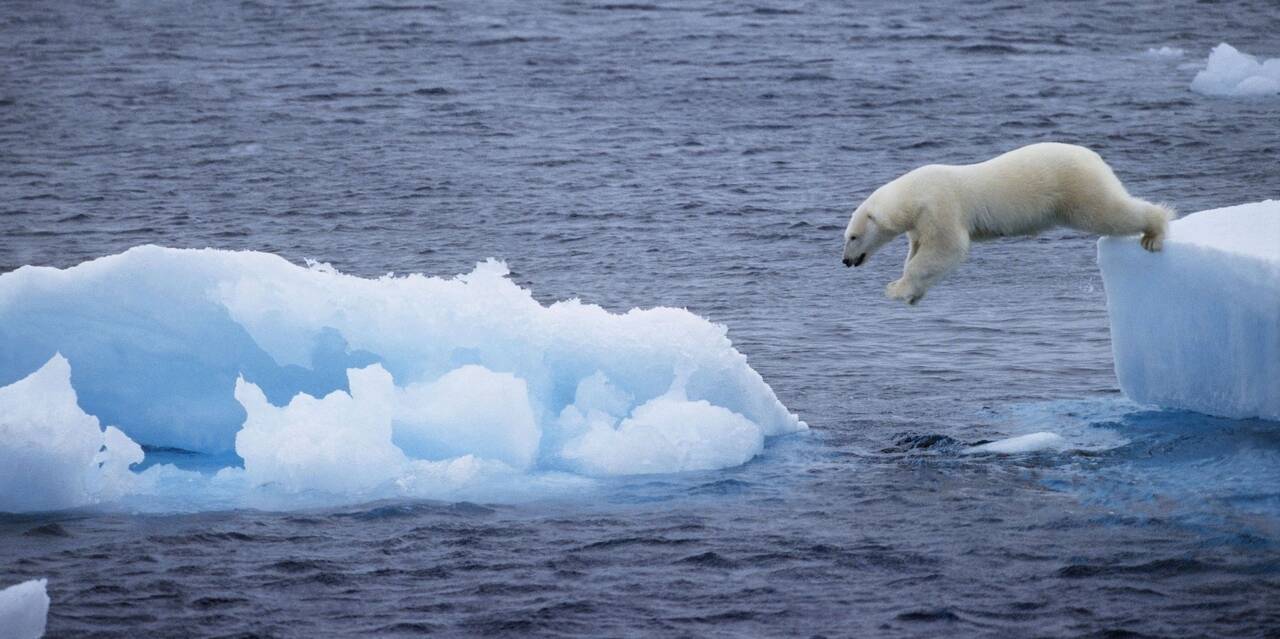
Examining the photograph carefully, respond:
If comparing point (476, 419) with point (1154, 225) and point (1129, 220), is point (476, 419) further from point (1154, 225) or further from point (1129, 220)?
point (1154, 225)

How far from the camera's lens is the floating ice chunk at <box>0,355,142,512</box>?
27.9ft

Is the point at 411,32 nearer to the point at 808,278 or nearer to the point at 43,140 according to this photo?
the point at 43,140

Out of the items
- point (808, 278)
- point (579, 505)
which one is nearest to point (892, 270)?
point (808, 278)

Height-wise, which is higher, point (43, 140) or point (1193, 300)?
point (43, 140)

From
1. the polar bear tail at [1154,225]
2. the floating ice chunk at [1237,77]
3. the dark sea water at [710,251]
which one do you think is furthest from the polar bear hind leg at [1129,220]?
the floating ice chunk at [1237,77]

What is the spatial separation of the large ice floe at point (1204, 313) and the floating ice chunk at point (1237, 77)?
1322cm

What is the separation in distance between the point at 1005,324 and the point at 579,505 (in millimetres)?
5219

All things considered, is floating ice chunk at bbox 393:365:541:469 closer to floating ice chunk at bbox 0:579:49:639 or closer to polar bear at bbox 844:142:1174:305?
polar bear at bbox 844:142:1174:305

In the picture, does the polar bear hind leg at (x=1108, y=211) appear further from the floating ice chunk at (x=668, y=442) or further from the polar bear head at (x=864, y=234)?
the floating ice chunk at (x=668, y=442)

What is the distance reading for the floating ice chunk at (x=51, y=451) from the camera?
8508mm

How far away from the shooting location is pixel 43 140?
69.3 feet

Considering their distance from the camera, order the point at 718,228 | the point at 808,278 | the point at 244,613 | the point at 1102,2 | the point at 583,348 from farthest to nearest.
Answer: the point at 1102,2 < the point at 718,228 < the point at 808,278 < the point at 583,348 < the point at 244,613

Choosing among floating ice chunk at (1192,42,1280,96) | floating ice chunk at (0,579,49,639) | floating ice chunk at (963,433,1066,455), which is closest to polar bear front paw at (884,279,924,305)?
floating ice chunk at (963,433,1066,455)

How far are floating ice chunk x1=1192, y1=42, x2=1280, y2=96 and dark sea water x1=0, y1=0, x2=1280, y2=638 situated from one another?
18.7 inches
